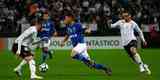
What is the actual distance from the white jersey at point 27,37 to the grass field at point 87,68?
155 cm

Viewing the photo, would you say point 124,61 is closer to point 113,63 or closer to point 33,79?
point 113,63

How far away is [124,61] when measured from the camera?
28297 mm

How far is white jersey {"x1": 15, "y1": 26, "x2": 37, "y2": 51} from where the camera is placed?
18.3m

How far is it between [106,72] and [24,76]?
2.78 metres

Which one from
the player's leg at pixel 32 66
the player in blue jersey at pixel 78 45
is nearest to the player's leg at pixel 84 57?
the player in blue jersey at pixel 78 45

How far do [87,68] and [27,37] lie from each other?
21.6ft

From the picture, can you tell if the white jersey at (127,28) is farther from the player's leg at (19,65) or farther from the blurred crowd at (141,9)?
the blurred crowd at (141,9)

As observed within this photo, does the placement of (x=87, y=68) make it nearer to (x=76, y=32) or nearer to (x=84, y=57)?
(x=76, y=32)

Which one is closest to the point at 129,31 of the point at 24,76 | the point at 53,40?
the point at 24,76

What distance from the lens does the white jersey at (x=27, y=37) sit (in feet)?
60.1

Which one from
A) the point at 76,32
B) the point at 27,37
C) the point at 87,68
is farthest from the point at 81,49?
the point at 87,68

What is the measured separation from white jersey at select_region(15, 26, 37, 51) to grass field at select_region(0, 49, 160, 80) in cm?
155

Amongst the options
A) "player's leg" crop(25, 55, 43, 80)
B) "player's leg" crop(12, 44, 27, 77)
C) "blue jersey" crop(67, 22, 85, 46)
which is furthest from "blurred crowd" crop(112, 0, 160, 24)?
"player's leg" crop(25, 55, 43, 80)

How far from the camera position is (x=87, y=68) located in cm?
2464
